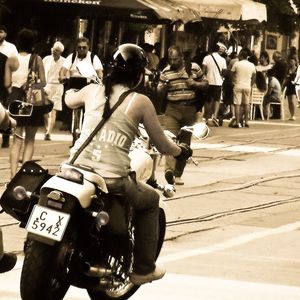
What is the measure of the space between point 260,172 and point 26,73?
12.5 ft

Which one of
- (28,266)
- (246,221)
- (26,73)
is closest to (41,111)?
(26,73)

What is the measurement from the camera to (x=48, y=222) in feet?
26.2

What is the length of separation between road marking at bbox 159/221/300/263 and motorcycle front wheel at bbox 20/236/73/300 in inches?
111

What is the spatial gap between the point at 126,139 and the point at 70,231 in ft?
2.70

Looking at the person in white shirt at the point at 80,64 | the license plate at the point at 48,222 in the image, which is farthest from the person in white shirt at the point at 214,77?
the license plate at the point at 48,222

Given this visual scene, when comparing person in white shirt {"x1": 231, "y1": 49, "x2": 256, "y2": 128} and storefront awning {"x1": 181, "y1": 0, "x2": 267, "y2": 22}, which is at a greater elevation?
storefront awning {"x1": 181, "y1": 0, "x2": 267, "y2": 22}

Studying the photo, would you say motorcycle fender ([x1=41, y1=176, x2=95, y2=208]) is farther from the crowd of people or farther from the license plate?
the crowd of people

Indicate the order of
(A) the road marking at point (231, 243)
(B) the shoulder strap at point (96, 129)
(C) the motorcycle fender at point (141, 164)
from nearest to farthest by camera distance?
(B) the shoulder strap at point (96, 129), (C) the motorcycle fender at point (141, 164), (A) the road marking at point (231, 243)

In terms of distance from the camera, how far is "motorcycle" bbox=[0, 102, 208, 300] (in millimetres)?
7953

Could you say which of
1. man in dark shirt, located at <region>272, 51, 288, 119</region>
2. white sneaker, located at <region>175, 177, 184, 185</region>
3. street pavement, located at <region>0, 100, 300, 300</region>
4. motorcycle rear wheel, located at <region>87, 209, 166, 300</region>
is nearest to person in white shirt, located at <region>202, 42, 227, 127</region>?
street pavement, located at <region>0, 100, 300, 300</region>

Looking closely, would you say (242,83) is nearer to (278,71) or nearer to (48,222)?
(278,71)

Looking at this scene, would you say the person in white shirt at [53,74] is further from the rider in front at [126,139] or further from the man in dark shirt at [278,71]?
the rider in front at [126,139]

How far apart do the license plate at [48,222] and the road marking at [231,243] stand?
2.85 meters

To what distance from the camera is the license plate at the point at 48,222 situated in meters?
7.93
